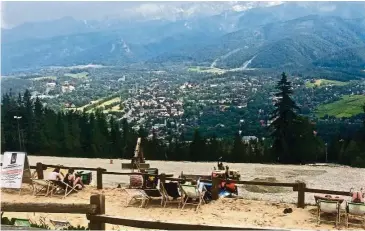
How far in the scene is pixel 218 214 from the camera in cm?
1066

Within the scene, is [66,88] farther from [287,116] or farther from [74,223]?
[74,223]

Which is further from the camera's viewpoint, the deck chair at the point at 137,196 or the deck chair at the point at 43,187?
the deck chair at the point at 43,187

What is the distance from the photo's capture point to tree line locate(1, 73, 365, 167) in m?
30.0

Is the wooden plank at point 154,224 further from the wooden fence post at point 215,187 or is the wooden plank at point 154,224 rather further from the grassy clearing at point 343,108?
the grassy clearing at point 343,108

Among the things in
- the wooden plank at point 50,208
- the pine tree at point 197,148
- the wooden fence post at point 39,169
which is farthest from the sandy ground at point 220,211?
the pine tree at point 197,148

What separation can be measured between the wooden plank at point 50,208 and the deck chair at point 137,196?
530 cm

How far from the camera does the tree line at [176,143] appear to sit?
30.0 meters

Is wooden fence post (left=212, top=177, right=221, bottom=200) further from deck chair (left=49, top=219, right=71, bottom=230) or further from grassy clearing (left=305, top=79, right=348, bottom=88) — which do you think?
grassy clearing (left=305, top=79, right=348, bottom=88)

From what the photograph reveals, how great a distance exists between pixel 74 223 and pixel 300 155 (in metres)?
21.9

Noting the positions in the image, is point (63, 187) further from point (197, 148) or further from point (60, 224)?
point (197, 148)

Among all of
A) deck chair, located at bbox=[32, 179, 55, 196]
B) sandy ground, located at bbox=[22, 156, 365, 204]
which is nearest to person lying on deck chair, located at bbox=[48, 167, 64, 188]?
deck chair, located at bbox=[32, 179, 55, 196]

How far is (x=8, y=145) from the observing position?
3606 cm

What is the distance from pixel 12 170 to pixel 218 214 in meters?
5.26

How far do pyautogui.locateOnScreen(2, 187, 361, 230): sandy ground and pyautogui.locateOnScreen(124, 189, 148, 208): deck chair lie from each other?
0.14 meters
